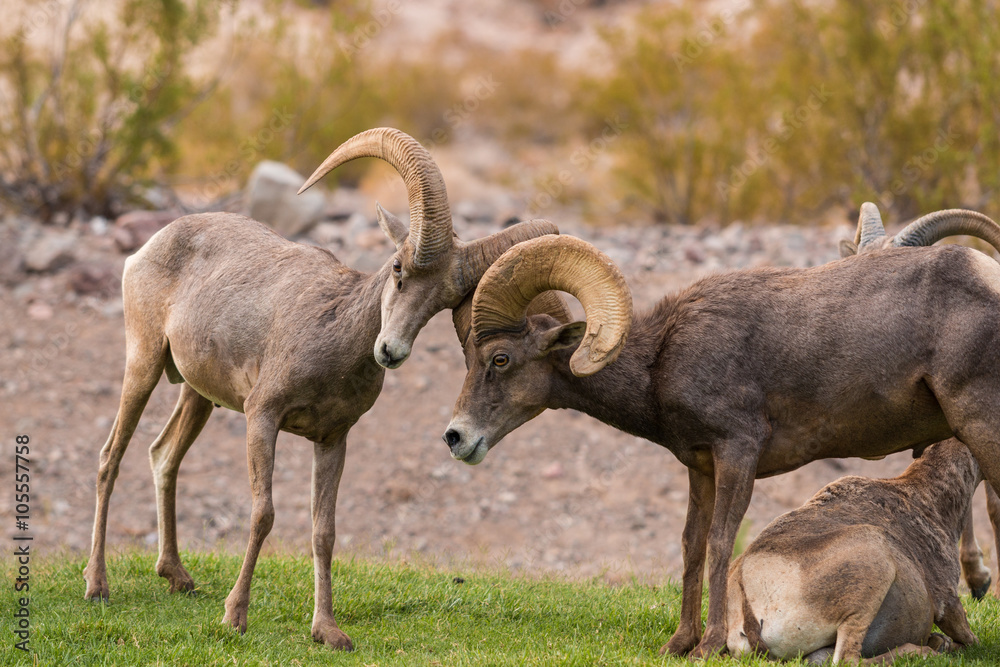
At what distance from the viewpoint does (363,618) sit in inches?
300

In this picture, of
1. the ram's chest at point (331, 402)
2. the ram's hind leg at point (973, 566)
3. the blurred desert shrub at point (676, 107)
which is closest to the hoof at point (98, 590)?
the ram's chest at point (331, 402)

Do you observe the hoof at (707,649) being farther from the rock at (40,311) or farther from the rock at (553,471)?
the rock at (40,311)

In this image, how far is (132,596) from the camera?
7.73m

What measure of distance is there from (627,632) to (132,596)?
3.52 meters

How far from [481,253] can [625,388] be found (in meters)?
1.22

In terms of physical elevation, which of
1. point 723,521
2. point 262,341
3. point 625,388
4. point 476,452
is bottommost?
point 723,521

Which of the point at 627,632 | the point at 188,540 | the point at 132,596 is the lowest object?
the point at 188,540

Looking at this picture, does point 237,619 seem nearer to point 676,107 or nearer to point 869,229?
point 869,229

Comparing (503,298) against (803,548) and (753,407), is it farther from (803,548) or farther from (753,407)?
(803,548)

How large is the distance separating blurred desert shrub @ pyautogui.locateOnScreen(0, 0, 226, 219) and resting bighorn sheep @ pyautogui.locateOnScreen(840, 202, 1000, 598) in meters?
12.7

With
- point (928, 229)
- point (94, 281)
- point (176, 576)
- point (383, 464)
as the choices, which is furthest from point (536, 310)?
point (94, 281)

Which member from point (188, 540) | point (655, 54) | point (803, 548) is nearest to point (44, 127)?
point (188, 540)

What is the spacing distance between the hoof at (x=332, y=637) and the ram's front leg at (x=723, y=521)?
2.15m

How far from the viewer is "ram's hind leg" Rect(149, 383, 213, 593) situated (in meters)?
7.98
